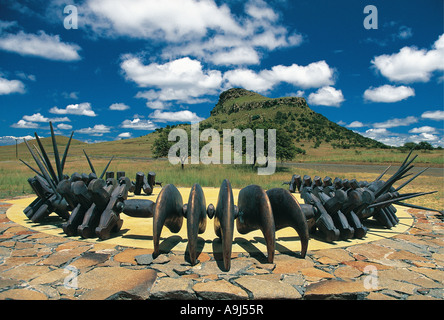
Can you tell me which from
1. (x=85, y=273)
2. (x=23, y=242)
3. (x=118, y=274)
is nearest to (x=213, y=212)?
(x=118, y=274)

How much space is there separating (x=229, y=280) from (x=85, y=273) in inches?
66.3

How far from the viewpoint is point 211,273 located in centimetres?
320

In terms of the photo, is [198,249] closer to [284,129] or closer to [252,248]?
[252,248]

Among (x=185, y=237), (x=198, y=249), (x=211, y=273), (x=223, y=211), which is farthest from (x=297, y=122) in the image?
(x=211, y=273)

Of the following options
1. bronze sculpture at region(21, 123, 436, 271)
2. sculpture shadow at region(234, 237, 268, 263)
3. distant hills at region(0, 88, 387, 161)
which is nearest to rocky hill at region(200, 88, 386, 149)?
distant hills at region(0, 88, 387, 161)

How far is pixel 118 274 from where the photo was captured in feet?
10.2

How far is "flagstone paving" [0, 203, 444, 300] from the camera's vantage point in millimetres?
2691

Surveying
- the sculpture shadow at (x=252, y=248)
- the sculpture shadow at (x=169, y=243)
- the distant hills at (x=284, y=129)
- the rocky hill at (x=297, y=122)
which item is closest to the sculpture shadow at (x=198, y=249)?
the sculpture shadow at (x=169, y=243)

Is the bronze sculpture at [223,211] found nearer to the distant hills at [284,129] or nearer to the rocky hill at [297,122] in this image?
the rocky hill at [297,122]

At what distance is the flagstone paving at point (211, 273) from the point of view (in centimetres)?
269

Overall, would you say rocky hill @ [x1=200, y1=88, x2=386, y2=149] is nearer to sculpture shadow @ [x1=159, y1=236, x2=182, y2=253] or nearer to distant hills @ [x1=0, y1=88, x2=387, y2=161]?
distant hills @ [x1=0, y1=88, x2=387, y2=161]
